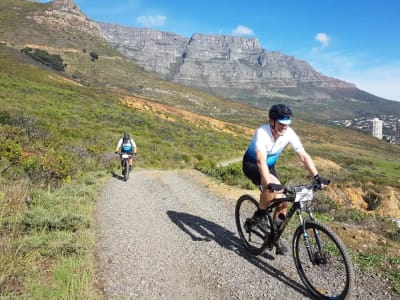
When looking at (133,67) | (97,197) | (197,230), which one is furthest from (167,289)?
(133,67)

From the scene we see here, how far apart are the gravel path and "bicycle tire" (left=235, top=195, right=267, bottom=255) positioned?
0.17 metres

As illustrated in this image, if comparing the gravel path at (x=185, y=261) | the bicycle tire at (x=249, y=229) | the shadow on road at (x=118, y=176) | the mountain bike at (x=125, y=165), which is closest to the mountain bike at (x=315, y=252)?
the gravel path at (x=185, y=261)

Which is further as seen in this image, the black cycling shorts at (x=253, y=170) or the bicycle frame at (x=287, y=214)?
the black cycling shorts at (x=253, y=170)

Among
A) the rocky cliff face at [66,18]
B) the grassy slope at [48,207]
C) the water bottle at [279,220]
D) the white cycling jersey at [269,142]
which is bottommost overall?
the grassy slope at [48,207]

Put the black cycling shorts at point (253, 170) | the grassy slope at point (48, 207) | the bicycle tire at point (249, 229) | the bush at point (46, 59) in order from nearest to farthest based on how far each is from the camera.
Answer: the grassy slope at point (48, 207), the black cycling shorts at point (253, 170), the bicycle tire at point (249, 229), the bush at point (46, 59)

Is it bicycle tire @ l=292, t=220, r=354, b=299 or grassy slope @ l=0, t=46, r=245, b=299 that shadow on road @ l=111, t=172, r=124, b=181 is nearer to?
grassy slope @ l=0, t=46, r=245, b=299

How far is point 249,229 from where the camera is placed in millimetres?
6148

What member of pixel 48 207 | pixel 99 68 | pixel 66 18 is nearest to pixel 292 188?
pixel 48 207

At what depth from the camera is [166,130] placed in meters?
37.5

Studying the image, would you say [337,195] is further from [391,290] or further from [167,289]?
[167,289]

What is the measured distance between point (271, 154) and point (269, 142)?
240 mm

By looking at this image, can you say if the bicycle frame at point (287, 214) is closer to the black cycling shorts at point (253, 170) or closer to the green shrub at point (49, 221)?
the black cycling shorts at point (253, 170)

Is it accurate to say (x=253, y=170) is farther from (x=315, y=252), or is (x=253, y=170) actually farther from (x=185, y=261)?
(x=185, y=261)

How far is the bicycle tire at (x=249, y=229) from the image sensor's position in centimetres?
590
